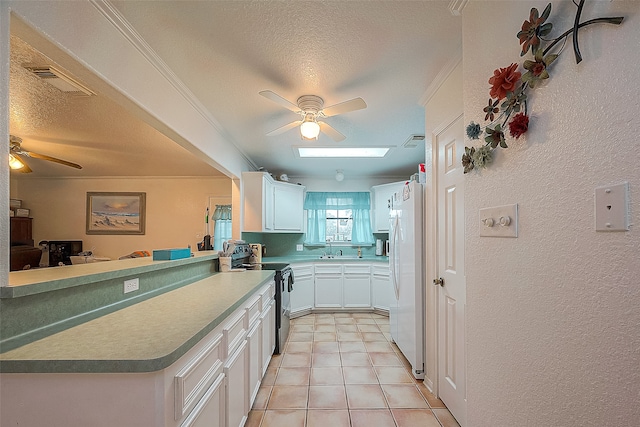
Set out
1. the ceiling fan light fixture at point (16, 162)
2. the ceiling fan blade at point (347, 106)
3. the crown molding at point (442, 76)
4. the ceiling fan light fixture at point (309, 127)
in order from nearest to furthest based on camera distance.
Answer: the crown molding at point (442, 76), the ceiling fan blade at point (347, 106), the ceiling fan light fixture at point (309, 127), the ceiling fan light fixture at point (16, 162)

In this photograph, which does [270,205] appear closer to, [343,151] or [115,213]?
[343,151]

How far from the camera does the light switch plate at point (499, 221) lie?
102cm

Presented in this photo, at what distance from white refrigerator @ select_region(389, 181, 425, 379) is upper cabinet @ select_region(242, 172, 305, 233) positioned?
6.31ft

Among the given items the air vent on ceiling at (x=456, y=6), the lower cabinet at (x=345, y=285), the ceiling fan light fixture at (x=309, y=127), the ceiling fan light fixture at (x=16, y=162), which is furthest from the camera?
the lower cabinet at (x=345, y=285)

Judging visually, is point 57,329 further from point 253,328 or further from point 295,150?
point 295,150

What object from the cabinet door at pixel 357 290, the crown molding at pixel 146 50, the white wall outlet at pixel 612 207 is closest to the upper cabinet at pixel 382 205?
the cabinet door at pixel 357 290

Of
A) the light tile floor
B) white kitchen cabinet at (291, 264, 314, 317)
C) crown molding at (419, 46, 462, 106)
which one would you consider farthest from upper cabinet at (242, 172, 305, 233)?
crown molding at (419, 46, 462, 106)

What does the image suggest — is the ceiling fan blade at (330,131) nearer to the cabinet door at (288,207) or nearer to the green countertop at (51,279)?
the green countertop at (51,279)

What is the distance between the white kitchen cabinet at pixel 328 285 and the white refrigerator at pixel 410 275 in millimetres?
1577

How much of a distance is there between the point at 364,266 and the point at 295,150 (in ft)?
6.71

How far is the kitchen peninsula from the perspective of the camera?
34.9 inches

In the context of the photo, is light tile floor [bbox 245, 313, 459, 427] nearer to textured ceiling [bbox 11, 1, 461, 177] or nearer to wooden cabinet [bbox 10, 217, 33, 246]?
textured ceiling [bbox 11, 1, 461, 177]

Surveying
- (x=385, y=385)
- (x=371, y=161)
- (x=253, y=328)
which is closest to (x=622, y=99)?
(x=253, y=328)

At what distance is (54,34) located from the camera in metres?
1.13
